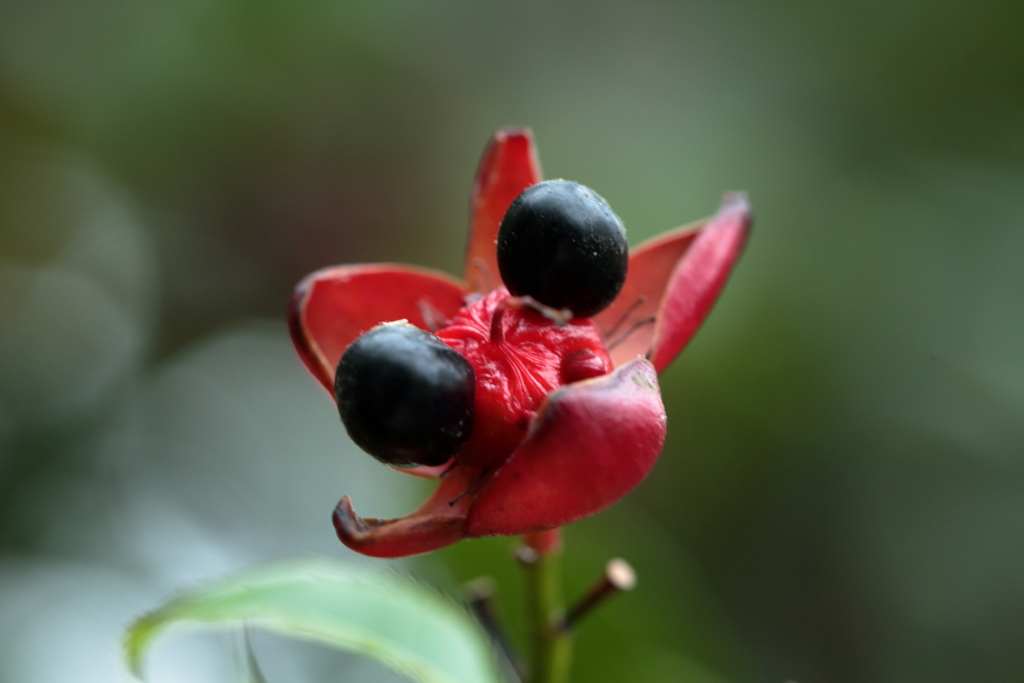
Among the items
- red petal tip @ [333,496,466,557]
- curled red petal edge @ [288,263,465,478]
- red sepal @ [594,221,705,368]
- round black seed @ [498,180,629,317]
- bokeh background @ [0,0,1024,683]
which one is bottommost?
bokeh background @ [0,0,1024,683]

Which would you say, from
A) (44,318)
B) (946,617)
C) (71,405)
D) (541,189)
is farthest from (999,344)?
(44,318)

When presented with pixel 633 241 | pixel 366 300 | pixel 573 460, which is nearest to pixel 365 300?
pixel 366 300

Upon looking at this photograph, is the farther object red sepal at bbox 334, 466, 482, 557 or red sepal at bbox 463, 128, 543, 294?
red sepal at bbox 463, 128, 543, 294

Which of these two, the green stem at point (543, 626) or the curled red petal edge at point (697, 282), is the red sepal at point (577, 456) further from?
the green stem at point (543, 626)

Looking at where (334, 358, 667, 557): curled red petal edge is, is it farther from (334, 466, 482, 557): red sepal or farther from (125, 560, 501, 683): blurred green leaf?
(125, 560, 501, 683): blurred green leaf

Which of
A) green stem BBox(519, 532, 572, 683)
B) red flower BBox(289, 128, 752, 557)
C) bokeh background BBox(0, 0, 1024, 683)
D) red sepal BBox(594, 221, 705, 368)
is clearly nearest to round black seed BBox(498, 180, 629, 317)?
red flower BBox(289, 128, 752, 557)

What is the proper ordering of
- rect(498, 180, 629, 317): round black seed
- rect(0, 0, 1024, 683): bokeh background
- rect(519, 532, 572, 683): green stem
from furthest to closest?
rect(0, 0, 1024, 683): bokeh background < rect(519, 532, 572, 683): green stem < rect(498, 180, 629, 317): round black seed

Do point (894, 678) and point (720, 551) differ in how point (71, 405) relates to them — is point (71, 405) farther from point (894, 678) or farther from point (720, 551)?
point (894, 678)
